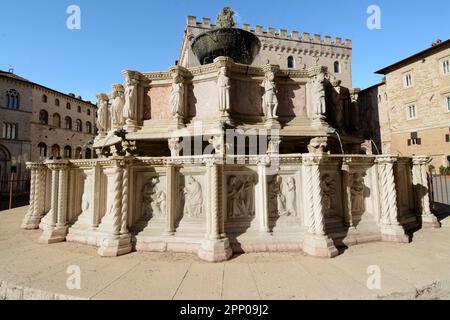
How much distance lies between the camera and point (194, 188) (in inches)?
217

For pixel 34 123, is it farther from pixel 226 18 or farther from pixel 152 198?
pixel 152 198

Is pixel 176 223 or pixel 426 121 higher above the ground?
pixel 426 121

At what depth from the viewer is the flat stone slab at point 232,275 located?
347 centimetres

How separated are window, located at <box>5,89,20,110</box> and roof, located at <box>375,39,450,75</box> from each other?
54.2 metres

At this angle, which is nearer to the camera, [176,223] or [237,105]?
[176,223]

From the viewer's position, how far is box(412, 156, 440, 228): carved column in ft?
23.6

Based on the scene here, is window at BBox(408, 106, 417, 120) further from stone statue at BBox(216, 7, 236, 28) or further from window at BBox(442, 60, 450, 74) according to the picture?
stone statue at BBox(216, 7, 236, 28)

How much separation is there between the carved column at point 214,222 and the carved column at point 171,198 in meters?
0.87

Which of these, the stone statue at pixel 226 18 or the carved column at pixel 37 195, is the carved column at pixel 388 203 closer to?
the stone statue at pixel 226 18

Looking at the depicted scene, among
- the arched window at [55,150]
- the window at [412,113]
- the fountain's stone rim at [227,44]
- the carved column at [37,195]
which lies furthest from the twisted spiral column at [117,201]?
the arched window at [55,150]

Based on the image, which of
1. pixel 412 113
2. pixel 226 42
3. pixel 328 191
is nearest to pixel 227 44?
pixel 226 42

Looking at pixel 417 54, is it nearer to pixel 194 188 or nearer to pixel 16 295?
pixel 194 188
